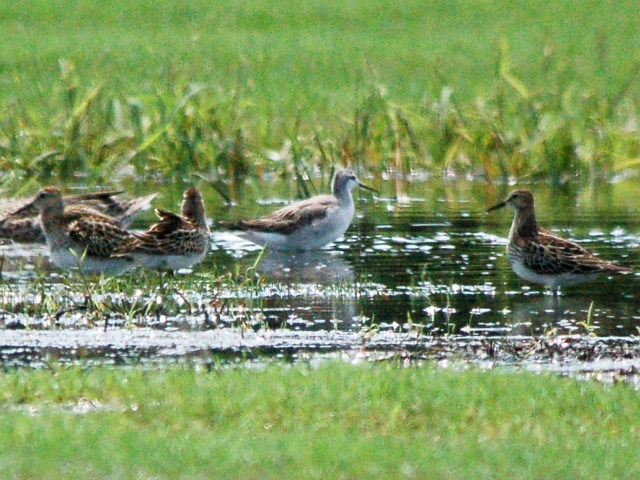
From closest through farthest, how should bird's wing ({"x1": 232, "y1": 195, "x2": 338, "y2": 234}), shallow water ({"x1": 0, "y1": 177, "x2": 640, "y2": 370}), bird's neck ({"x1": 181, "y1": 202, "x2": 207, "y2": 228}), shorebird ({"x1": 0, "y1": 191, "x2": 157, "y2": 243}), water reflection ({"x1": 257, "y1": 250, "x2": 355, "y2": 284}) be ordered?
shallow water ({"x1": 0, "y1": 177, "x2": 640, "y2": 370}) < water reflection ({"x1": 257, "y1": 250, "x2": 355, "y2": 284}) < bird's neck ({"x1": 181, "y1": 202, "x2": 207, "y2": 228}) < bird's wing ({"x1": 232, "y1": 195, "x2": 338, "y2": 234}) < shorebird ({"x1": 0, "y1": 191, "x2": 157, "y2": 243})

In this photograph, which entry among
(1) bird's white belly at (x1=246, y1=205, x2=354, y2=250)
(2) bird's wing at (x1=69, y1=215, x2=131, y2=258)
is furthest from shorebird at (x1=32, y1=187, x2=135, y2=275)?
(1) bird's white belly at (x1=246, y1=205, x2=354, y2=250)

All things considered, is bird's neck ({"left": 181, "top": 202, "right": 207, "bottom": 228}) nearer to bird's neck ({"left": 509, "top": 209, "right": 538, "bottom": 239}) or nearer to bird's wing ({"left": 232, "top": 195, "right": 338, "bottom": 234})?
bird's wing ({"left": 232, "top": 195, "right": 338, "bottom": 234})

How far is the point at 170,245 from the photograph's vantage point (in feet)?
45.9

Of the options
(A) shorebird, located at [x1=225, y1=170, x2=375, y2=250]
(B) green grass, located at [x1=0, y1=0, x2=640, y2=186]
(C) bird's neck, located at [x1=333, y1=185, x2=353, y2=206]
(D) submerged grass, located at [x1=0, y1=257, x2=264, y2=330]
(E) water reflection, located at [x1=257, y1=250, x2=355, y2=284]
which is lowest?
(E) water reflection, located at [x1=257, y1=250, x2=355, y2=284]

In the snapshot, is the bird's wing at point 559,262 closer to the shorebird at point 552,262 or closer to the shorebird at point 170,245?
the shorebird at point 552,262

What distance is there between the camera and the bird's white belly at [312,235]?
15.8 meters

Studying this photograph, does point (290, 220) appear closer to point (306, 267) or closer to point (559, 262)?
point (306, 267)

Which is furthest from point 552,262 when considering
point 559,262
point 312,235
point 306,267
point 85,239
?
point 85,239

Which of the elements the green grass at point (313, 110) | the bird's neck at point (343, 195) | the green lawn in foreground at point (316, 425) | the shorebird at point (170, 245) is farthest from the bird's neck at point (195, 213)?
the green lawn in foreground at point (316, 425)

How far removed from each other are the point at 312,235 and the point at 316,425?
294 inches

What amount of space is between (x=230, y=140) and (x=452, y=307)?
28.6ft

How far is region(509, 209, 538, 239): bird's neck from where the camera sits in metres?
13.9

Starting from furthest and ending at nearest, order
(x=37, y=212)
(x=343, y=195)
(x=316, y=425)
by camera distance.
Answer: (x=343, y=195) < (x=37, y=212) < (x=316, y=425)

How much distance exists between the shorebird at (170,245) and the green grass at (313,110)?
11.0 feet
